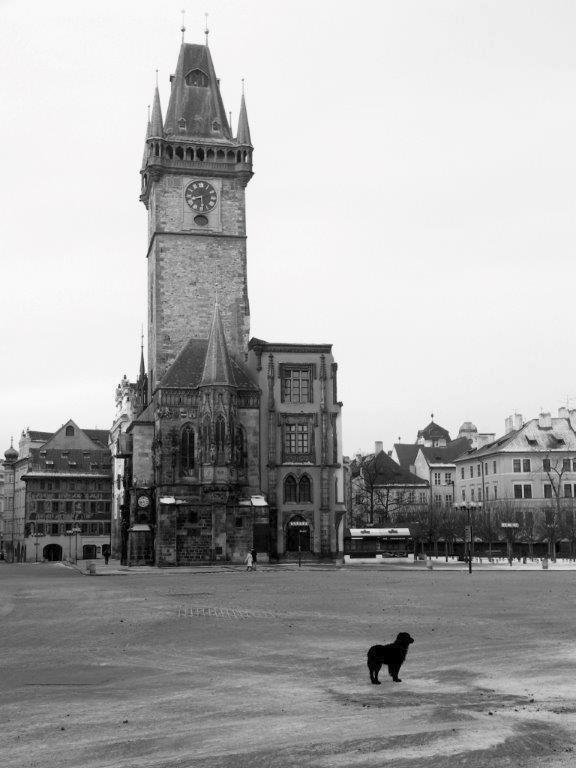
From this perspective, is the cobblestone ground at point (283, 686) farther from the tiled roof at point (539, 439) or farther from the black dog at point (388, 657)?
the tiled roof at point (539, 439)

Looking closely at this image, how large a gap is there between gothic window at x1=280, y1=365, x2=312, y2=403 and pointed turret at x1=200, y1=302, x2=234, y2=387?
15.3 ft

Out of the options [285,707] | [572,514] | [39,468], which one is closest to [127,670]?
[285,707]

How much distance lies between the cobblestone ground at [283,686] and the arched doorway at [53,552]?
88506 mm

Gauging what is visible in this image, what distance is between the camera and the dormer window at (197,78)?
87.2 m

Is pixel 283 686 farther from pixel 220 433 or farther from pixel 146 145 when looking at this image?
pixel 146 145

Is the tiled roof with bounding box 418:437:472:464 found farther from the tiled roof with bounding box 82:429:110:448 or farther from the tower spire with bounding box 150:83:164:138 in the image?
the tower spire with bounding box 150:83:164:138

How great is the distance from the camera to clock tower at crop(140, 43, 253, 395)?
8169 cm

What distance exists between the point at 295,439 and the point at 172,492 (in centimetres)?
1084

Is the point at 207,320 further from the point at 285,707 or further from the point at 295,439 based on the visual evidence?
the point at 285,707

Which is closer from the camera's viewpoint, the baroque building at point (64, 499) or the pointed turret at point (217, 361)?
the pointed turret at point (217, 361)

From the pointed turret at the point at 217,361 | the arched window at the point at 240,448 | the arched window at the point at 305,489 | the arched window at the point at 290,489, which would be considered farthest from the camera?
the arched window at the point at 305,489

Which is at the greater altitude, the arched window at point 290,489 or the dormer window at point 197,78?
the dormer window at point 197,78

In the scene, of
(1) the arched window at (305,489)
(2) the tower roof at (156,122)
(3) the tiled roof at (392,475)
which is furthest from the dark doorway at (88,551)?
(2) the tower roof at (156,122)

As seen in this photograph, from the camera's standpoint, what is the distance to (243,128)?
85.4 meters
